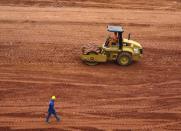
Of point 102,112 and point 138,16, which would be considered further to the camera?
point 138,16

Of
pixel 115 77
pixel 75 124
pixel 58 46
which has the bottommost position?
pixel 75 124

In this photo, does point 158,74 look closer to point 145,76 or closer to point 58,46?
point 145,76

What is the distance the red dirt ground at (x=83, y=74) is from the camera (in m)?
13.0

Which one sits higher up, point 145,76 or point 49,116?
point 145,76

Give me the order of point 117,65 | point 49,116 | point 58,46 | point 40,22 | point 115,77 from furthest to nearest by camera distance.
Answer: point 40,22 < point 58,46 < point 117,65 < point 115,77 < point 49,116

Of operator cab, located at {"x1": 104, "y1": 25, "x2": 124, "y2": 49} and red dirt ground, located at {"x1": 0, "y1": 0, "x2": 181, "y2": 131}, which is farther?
operator cab, located at {"x1": 104, "y1": 25, "x2": 124, "y2": 49}

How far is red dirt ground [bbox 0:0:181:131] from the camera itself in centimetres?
1303

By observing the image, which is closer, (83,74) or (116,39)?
(83,74)

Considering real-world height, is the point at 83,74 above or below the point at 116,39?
below

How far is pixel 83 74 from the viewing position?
16.4 m

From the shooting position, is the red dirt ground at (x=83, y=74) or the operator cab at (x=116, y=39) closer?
the red dirt ground at (x=83, y=74)

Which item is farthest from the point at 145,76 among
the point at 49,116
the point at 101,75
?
the point at 49,116

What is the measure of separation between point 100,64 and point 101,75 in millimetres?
1242

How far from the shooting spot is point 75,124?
12.6 m
